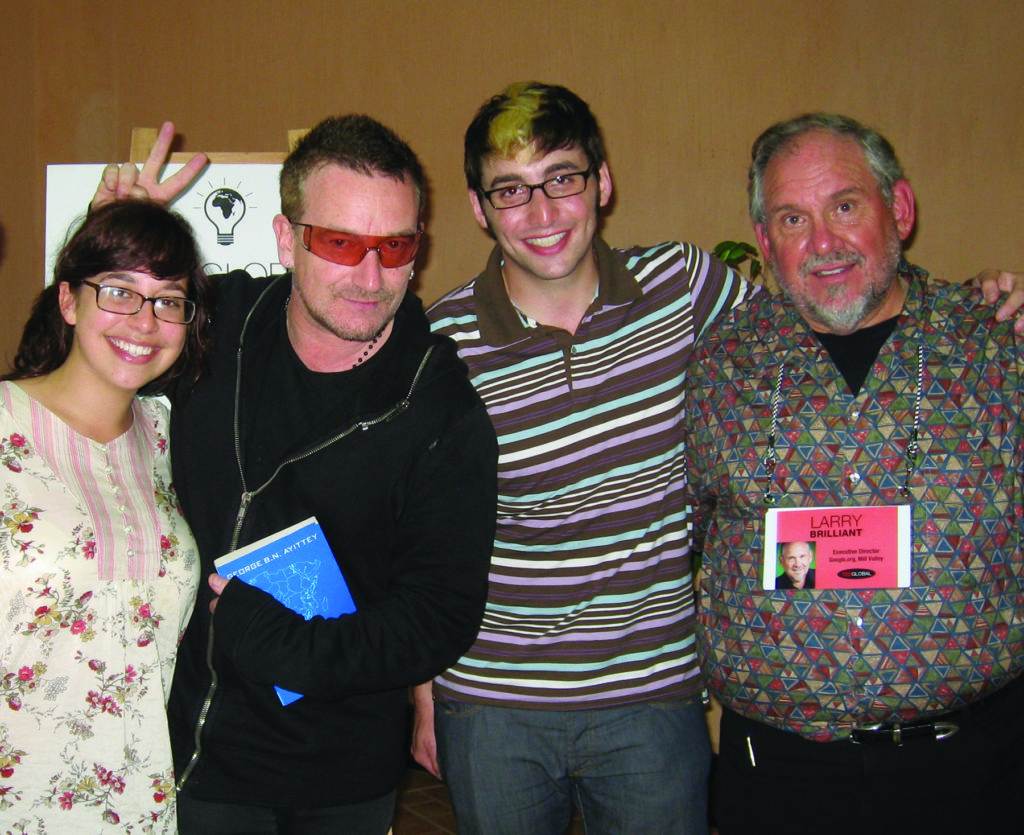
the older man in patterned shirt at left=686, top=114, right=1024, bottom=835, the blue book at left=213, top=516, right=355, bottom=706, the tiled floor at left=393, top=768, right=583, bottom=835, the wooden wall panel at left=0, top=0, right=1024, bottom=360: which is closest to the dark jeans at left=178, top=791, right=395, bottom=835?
the blue book at left=213, top=516, right=355, bottom=706

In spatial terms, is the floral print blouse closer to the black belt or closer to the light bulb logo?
the light bulb logo

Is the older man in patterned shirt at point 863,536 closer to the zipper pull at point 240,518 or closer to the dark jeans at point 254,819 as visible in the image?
the dark jeans at point 254,819

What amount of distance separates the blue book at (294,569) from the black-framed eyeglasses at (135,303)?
0.50 metres

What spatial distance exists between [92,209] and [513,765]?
4.86 ft

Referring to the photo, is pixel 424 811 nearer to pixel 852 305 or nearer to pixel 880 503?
pixel 880 503

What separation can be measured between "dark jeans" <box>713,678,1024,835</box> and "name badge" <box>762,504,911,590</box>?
12.7 inches

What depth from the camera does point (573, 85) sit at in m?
4.84

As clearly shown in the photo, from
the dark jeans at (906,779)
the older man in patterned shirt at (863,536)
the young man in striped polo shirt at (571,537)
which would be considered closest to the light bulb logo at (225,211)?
the young man in striped polo shirt at (571,537)

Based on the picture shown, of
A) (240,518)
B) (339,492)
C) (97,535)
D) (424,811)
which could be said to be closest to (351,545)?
(339,492)

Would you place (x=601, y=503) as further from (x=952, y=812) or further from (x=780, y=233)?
(x=952, y=812)

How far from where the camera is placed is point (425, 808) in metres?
4.52

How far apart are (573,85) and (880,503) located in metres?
3.46

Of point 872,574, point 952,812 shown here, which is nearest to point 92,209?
point 872,574

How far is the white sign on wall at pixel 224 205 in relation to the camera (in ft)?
9.43
